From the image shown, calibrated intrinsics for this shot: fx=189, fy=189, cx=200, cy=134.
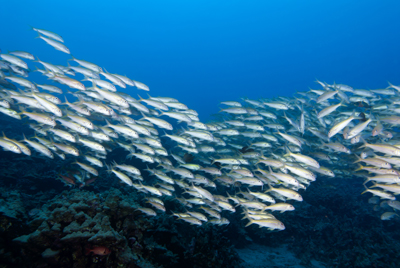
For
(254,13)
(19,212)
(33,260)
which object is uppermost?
(254,13)

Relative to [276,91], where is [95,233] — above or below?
below

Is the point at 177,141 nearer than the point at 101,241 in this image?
No

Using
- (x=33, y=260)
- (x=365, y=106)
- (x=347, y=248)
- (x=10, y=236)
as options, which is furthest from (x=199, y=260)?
(x=365, y=106)

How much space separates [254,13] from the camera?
133m

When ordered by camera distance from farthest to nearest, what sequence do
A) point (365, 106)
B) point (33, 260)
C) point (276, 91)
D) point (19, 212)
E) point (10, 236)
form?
point (276, 91), point (365, 106), point (19, 212), point (10, 236), point (33, 260)

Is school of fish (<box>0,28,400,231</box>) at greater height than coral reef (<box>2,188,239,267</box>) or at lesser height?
greater

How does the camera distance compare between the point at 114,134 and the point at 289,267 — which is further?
the point at 114,134

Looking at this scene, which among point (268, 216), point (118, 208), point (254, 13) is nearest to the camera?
point (118, 208)

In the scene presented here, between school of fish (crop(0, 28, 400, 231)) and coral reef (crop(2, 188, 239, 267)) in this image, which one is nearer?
coral reef (crop(2, 188, 239, 267))

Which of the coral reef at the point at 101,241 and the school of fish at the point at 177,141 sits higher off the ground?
the school of fish at the point at 177,141

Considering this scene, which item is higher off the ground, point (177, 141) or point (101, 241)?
point (177, 141)

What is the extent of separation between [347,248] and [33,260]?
9.41m

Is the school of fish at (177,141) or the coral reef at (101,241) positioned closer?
the coral reef at (101,241)

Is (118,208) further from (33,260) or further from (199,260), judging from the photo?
(199,260)
